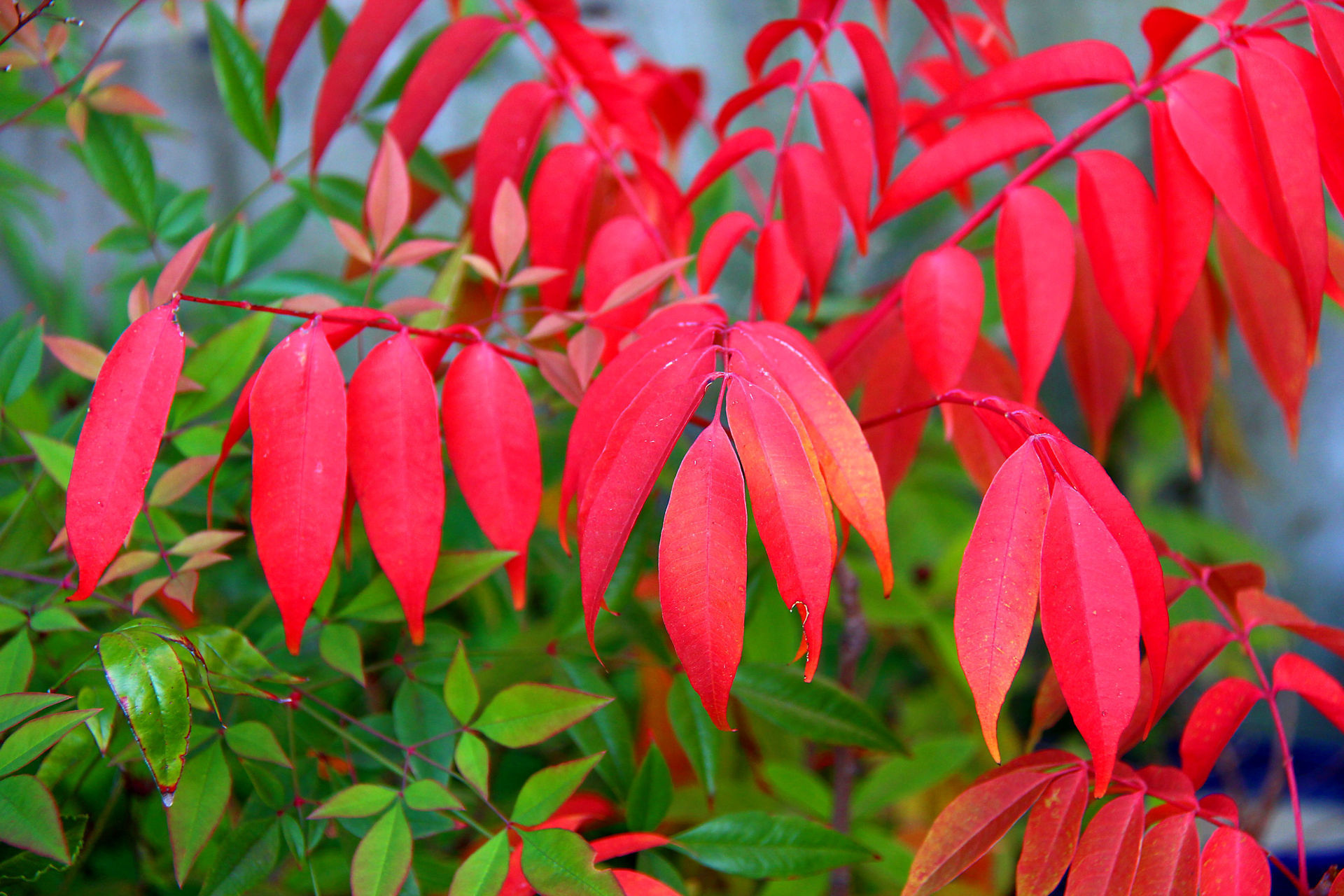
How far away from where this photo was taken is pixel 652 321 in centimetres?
45

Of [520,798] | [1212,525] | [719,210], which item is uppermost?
[719,210]

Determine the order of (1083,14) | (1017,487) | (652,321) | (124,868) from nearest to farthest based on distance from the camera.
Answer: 1. (1017,487)
2. (652,321)
3. (124,868)
4. (1083,14)

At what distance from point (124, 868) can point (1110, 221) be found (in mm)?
817

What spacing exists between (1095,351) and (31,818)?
2.21ft

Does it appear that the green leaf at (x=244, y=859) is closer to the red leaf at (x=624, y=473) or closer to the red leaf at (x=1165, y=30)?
the red leaf at (x=624, y=473)

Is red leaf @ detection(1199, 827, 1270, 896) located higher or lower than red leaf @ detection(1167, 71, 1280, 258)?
lower

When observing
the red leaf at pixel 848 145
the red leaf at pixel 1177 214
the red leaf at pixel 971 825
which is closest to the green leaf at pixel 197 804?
the red leaf at pixel 971 825

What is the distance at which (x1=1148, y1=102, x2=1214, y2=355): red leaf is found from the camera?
43cm

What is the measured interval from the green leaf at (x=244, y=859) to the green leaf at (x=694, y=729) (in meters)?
0.25

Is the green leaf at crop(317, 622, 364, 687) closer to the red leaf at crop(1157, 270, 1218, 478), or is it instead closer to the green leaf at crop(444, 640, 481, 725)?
the green leaf at crop(444, 640, 481, 725)

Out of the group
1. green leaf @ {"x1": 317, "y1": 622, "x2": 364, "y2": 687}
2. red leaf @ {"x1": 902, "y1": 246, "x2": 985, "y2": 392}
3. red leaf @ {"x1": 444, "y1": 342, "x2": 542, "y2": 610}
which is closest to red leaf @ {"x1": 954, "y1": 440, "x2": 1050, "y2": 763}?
red leaf @ {"x1": 902, "y1": 246, "x2": 985, "y2": 392}

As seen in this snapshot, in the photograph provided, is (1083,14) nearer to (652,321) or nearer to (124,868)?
(652,321)

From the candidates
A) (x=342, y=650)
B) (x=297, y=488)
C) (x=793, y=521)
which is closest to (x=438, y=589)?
(x=342, y=650)

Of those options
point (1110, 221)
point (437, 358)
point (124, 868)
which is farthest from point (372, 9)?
point (124, 868)
